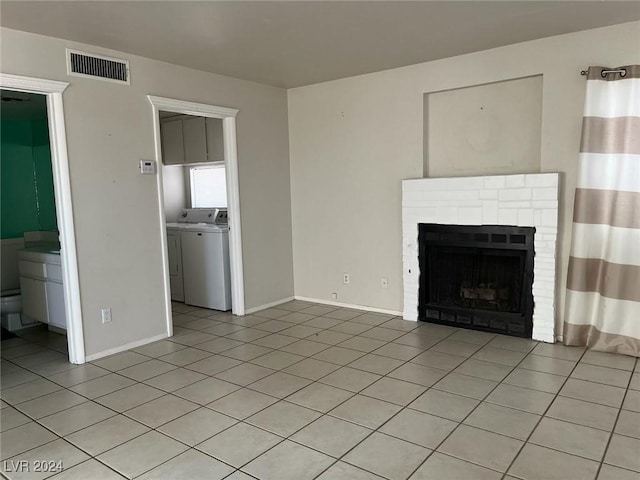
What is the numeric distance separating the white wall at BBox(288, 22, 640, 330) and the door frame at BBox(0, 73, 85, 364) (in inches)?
97.1

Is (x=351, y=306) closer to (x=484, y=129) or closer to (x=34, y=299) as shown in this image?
(x=484, y=129)

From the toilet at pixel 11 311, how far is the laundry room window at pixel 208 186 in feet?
8.13

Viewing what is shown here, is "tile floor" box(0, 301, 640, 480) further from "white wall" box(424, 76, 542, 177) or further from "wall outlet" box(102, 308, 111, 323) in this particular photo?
"white wall" box(424, 76, 542, 177)

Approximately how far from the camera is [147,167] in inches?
157

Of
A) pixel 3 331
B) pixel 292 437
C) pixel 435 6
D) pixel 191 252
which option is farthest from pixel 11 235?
pixel 435 6

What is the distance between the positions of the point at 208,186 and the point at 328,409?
424 centimetres

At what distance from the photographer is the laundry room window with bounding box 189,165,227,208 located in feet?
20.3

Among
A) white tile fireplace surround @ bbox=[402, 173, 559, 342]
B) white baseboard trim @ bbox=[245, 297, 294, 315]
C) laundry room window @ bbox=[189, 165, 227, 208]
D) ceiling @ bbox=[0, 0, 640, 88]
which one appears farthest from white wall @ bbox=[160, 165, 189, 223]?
white tile fireplace surround @ bbox=[402, 173, 559, 342]

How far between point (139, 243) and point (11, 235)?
221 centimetres

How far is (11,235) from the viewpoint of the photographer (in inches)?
204

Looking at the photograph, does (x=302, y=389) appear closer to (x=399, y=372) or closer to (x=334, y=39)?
(x=399, y=372)

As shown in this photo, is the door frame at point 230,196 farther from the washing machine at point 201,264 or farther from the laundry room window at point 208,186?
the laundry room window at point 208,186

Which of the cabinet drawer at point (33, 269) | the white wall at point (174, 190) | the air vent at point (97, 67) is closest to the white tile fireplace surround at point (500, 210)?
the air vent at point (97, 67)

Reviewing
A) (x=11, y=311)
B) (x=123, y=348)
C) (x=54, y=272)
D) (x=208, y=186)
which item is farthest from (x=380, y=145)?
(x=11, y=311)
